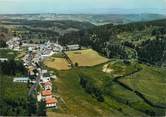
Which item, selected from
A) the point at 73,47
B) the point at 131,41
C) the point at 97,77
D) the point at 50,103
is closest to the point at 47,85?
the point at 50,103

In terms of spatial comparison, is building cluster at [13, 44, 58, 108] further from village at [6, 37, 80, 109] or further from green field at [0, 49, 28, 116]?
green field at [0, 49, 28, 116]

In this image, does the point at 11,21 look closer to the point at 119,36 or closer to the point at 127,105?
the point at 119,36

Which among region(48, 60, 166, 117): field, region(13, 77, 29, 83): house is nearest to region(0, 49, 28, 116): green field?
region(13, 77, 29, 83): house

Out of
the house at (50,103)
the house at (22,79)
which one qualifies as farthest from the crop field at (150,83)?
the house at (22,79)

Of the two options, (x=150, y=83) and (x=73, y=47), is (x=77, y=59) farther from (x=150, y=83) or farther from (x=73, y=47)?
(x=150, y=83)

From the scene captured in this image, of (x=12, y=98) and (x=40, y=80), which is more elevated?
(x=12, y=98)

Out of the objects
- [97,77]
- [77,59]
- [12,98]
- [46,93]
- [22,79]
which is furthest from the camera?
[77,59]

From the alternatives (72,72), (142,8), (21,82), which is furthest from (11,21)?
(21,82)
